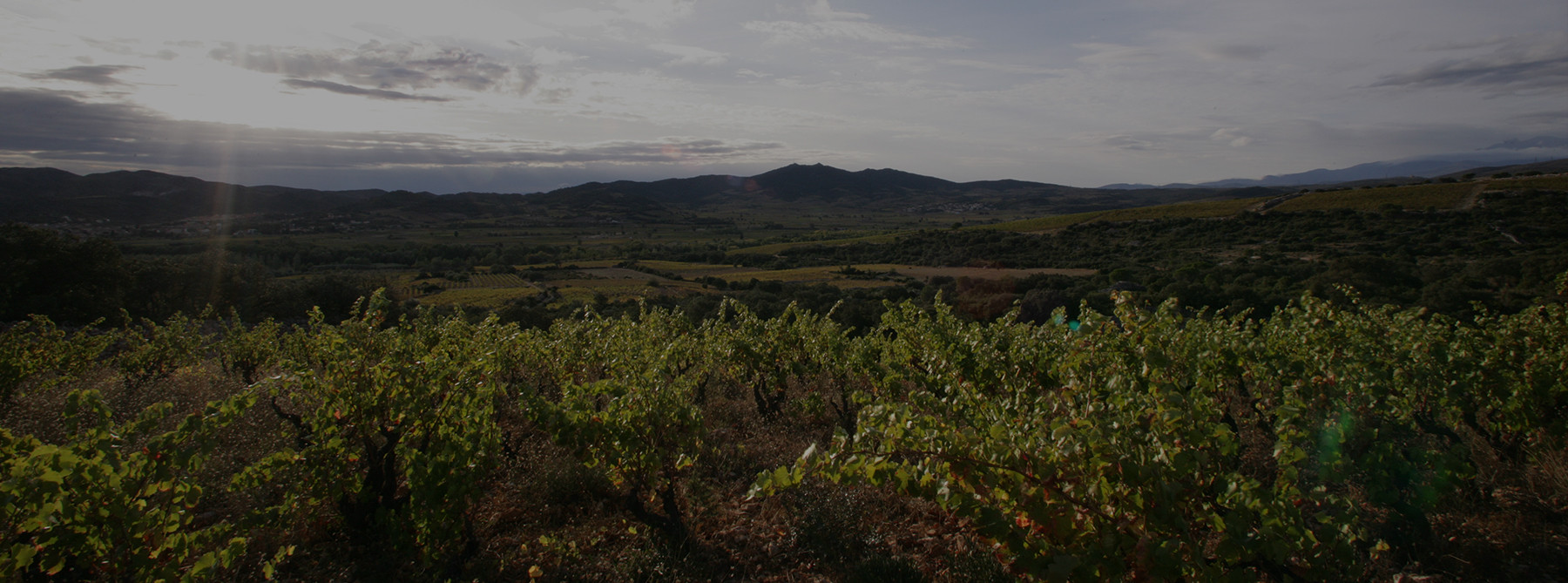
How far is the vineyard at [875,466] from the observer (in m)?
3.24

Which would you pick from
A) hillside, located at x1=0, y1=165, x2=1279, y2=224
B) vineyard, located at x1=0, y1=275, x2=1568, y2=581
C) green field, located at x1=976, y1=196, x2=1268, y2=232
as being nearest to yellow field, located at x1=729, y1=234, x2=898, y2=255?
green field, located at x1=976, y1=196, x2=1268, y2=232

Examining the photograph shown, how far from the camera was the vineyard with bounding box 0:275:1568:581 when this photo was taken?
324cm

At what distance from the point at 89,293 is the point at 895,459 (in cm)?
3644

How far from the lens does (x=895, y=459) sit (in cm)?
412

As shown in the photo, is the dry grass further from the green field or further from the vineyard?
the vineyard

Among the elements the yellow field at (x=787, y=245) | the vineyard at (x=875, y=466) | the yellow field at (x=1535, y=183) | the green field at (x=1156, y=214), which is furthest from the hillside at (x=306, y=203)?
the vineyard at (x=875, y=466)

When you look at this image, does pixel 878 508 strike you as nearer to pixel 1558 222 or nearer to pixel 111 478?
pixel 111 478

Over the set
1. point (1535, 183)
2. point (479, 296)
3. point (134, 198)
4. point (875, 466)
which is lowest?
point (479, 296)

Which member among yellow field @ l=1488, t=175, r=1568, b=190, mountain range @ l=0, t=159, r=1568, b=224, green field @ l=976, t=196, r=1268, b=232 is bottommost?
green field @ l=976, t=196, r=1268, b=232

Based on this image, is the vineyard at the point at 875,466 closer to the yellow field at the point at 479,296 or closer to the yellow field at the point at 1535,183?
the yellow field at the point at 479,296

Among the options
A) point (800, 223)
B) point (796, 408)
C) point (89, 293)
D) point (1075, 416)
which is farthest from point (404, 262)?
point (800, 223)

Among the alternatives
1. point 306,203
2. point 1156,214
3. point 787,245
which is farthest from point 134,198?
point 1156,214

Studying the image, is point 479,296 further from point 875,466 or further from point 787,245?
point 787,245

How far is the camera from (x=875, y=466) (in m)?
3.14
